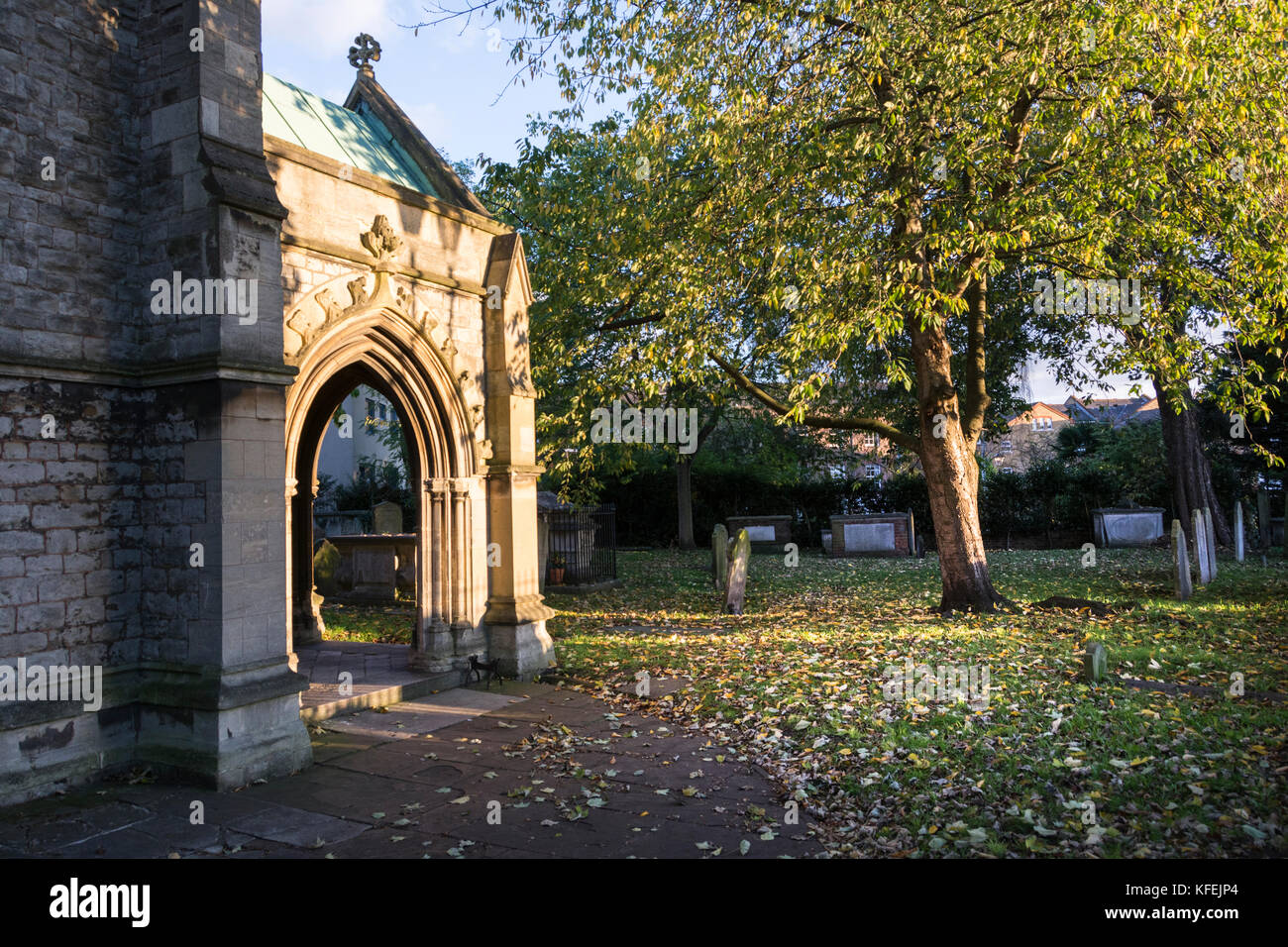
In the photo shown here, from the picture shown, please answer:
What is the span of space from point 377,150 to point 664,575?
12012mm

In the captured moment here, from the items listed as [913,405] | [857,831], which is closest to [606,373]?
[857,831]

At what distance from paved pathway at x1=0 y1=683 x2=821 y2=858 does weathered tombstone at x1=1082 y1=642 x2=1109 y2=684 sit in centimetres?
359

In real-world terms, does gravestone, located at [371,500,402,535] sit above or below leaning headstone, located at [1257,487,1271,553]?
above

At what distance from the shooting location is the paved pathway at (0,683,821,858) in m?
4.66

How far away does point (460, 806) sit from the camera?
5.32 m

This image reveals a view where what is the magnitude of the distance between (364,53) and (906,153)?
7.12 meters

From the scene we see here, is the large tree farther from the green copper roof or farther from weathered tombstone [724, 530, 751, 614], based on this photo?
weathered tombstone [724, 530, 751, 614]

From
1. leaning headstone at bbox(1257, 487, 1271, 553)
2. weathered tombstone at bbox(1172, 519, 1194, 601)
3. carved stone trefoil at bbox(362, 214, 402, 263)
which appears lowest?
weathered tombstone at bbox(1172, 519, 1194, 601)

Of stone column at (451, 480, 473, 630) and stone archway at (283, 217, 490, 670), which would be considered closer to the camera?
stone archway at (283, 217, 490, 670)

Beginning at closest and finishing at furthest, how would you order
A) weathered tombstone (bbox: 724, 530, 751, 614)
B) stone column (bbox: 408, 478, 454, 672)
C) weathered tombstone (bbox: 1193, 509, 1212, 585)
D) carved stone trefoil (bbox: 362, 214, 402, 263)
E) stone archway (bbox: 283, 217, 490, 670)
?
carved stone trefoil (bbox: 362, 214, 402, 263), stone archway (bbox: 283, 217, 490, 670), stone column (bbox: 408, 478, 454, 672), weathered tombstone (bbox: 724, 530, 751, 614), weathered tombstone (bbox: 1193, 509, 1212, 585)

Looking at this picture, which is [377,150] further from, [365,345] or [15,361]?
[15,361]

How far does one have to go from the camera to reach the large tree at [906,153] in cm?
858

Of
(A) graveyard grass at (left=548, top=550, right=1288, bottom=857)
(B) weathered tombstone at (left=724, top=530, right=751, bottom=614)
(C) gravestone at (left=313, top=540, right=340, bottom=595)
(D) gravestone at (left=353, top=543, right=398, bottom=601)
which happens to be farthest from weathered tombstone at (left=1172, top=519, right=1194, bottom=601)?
(C) gravestone at (left=313, top=540, right=340, bottom=595)

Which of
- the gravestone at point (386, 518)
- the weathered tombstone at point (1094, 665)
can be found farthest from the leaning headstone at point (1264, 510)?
the gravestone at point (386, 518)
